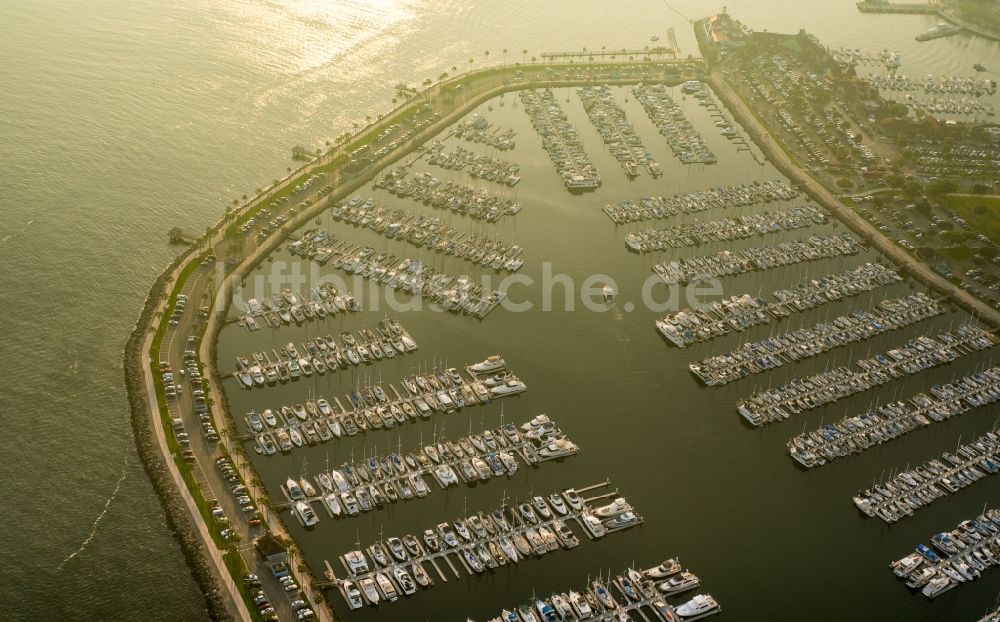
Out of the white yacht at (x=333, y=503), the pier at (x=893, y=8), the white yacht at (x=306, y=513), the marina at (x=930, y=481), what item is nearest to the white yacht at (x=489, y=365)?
the white yacht at (x=333, y=503)

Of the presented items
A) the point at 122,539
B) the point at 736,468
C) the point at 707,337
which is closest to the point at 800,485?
the point at 736,468

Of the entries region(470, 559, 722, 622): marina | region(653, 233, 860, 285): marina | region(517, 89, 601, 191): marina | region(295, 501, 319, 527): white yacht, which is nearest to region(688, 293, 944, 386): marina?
region(653, 233, 860, 285): marina

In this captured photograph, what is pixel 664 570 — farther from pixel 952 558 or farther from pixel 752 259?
pixel 752 259

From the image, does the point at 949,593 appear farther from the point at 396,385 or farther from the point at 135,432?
the point at 135,432

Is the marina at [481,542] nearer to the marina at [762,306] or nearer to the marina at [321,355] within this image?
the marina at [321,355]

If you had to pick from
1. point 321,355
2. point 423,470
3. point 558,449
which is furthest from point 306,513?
point 558,449

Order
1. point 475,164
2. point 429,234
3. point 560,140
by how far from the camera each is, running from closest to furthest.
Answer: point 429,234 → point 475,164 → point 560,140
